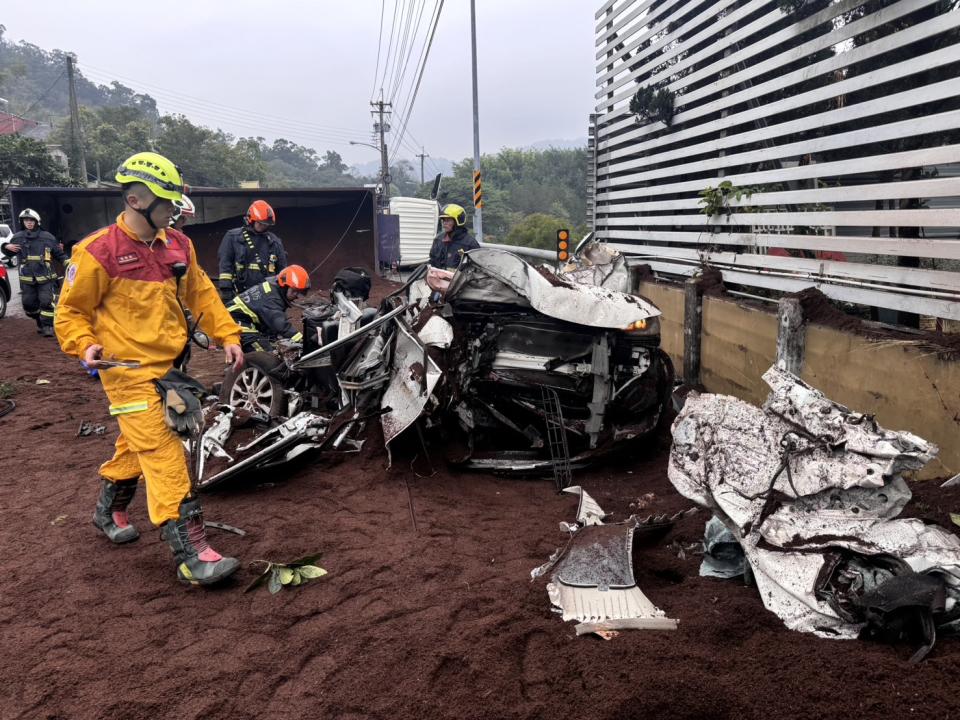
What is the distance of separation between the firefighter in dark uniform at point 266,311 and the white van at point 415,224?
1465 cm

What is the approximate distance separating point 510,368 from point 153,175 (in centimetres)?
250

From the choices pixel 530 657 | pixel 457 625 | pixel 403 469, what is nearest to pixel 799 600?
pixel 530 657

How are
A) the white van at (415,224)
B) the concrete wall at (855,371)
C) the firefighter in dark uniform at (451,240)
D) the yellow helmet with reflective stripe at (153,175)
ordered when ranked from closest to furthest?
the yellow helmet with reflective stripe at (153,175) < the concrete wall at (855,371) < the firefighter in dark uniform at (451,240) < the white van at (415,224)

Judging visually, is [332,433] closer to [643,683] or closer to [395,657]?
[395,657]

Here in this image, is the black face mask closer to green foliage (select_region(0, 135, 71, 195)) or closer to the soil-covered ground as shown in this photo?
the soil-covered ground

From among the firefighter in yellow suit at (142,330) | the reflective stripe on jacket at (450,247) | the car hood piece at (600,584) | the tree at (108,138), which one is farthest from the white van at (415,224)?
the tree at (108,138)

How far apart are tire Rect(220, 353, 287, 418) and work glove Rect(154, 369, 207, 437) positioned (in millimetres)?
1955

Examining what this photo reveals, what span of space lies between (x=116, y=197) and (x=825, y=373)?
15.7m

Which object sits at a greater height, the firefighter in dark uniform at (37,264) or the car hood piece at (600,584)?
the firefighter in dark uniform at (37,264)

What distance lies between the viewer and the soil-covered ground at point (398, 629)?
2211mm

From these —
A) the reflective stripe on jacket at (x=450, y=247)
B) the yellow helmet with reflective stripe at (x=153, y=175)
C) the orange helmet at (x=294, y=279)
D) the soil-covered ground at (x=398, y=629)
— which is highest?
the yellow helmet with reflective stripe at (x=153, y=175)

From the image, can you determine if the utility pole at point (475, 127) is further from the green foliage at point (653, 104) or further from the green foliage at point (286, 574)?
the green foliage at point (286, 574)

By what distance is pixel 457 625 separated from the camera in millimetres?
2781

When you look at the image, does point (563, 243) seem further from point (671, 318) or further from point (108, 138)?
point (108, 138)
